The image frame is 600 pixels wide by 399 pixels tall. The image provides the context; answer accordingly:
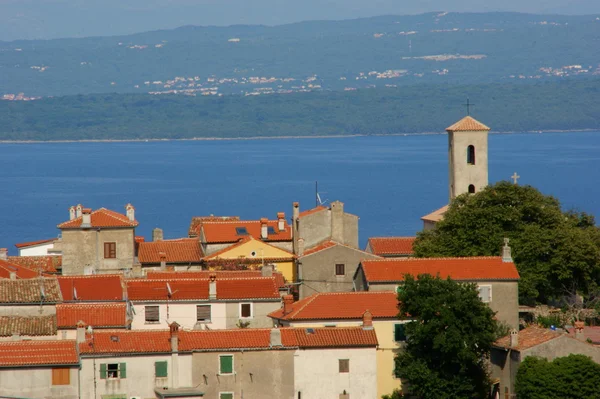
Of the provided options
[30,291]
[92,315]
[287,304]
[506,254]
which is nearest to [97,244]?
[30,291]

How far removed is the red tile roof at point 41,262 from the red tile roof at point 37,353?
18048 millimetres

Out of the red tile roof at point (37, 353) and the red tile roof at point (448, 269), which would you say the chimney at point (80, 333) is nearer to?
the red tile roof at point (37, 353)

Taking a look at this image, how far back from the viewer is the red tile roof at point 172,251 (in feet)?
183

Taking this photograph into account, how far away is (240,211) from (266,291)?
3543 inches

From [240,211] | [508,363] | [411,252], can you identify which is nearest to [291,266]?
[411,252]

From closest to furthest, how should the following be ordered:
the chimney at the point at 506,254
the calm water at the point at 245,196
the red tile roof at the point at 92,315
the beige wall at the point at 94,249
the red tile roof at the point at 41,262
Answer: the red tile roof at the point at 92,315 → the chimney at the point at 506,254 → the beige wall at the point at 94,249 → the red tile roof at the point at 41,262 → the calm water at the point at 245,196

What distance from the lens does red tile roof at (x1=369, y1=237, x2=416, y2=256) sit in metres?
56.1

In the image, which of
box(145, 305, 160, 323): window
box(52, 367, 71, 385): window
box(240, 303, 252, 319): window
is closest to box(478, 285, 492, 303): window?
box(240, 303, 252, 319): window

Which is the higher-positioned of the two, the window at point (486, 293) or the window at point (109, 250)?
the window at point (109, 250)

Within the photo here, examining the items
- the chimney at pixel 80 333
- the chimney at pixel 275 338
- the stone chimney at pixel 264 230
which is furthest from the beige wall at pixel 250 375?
the stone chimney at pixel 264 230

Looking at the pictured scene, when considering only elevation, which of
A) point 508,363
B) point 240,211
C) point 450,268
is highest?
point 240,211

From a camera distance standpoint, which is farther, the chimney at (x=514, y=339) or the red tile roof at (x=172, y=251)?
the red tile roof at (x=172, y=251)

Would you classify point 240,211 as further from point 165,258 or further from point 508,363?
point 508,363

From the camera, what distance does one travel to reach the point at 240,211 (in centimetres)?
13325
